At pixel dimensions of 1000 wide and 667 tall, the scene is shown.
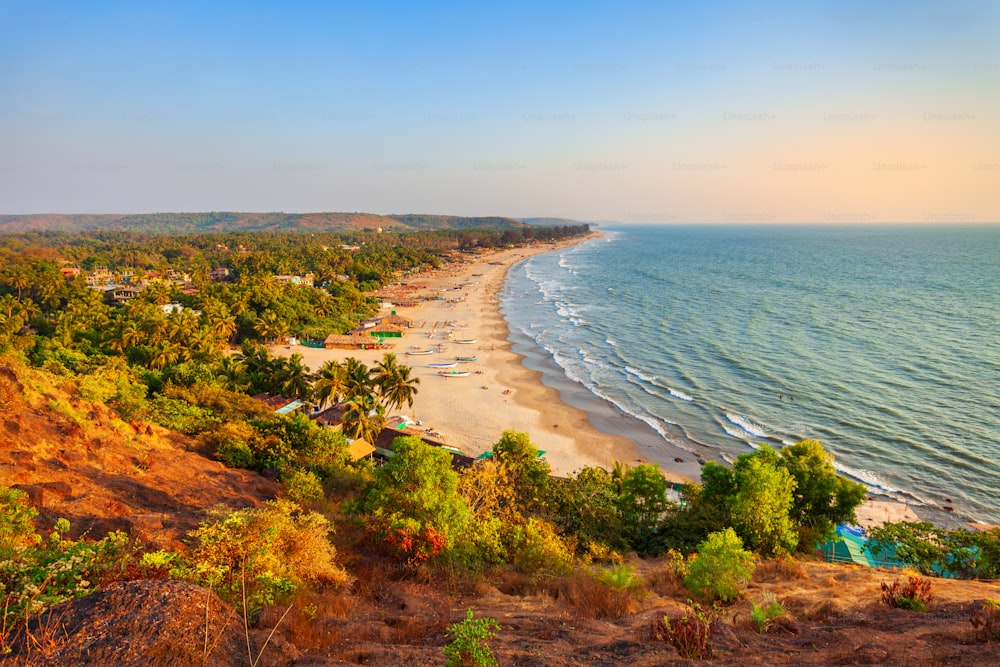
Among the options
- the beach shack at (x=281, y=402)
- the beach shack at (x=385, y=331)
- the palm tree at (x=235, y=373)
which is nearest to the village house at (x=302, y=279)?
the beach shack at (x=385, y=331)

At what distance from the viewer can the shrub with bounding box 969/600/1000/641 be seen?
8.93m

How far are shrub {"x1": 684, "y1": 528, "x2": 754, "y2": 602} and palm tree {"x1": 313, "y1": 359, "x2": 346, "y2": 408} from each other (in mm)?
28093

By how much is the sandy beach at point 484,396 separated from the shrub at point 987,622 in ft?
69.4

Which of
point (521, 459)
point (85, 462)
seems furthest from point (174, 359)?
point (521, 459)

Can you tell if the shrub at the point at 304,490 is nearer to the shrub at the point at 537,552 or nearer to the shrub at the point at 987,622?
the shrub at the point at 537,552

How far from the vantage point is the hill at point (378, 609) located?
6.86 meters

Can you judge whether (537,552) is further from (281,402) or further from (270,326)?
(270,326)

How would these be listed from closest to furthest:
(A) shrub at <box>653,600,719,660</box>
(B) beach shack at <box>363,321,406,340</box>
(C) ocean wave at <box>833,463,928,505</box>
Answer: (A) shrub at <box>653,600,719,660</box> → (C) ocean wave at <box>833,463,928,505</box> → (B) beach shack at <box>363,321,406,340</box>

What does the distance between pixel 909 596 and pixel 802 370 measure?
1611 inches

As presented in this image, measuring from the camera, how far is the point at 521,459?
22.2 m

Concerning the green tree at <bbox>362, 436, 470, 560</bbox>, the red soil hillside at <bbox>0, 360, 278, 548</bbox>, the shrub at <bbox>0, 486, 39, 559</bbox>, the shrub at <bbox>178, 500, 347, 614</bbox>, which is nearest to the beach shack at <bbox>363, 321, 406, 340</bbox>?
the red soil hillside at <bbox>0, 360, 278, 548</bbox>

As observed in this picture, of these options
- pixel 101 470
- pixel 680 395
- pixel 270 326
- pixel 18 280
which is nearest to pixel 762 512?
pixel 101 470

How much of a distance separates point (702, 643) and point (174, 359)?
1781 inches

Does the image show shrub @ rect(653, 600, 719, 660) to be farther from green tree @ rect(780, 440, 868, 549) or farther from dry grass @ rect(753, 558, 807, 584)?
green tree @ rect(780, 440, 868, 549)
